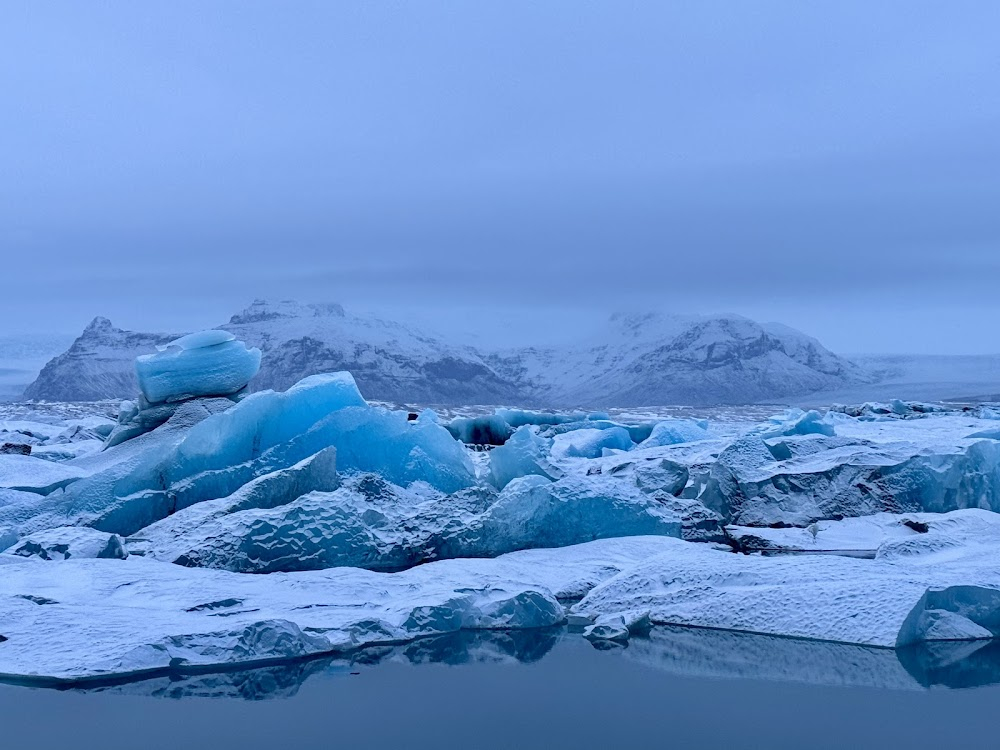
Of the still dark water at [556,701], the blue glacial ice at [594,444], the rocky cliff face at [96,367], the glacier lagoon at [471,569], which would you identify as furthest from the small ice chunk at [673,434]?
the rocky cliff face at [96,367]

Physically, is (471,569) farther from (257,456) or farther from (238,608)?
(257,456)

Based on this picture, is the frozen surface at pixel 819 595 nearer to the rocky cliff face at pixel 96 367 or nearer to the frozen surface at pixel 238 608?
the frozen surface at pixel 238 608

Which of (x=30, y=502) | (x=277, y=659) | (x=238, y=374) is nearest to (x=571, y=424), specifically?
(x=238, y=374)

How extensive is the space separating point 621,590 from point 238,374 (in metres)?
5.02

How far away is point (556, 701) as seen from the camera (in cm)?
330

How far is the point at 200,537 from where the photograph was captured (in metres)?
5.32

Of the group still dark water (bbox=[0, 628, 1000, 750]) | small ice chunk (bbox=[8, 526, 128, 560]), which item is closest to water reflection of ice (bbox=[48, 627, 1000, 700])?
still dark water (bbox=[0, 628, 1000, 750])

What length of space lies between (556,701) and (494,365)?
159096 mm

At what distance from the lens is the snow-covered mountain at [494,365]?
117375 millimetres

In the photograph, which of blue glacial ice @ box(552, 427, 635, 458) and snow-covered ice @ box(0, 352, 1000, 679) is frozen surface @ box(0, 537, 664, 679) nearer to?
snow-covered ice @ box(0, 352, 1000, 679)

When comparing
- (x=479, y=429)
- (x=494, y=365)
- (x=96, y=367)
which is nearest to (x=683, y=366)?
(x=494, y=365)

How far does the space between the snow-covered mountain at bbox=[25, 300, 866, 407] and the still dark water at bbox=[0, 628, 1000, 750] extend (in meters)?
104

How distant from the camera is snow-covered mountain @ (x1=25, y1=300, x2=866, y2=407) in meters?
117

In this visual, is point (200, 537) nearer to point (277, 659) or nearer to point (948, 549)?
point (277, 659)
